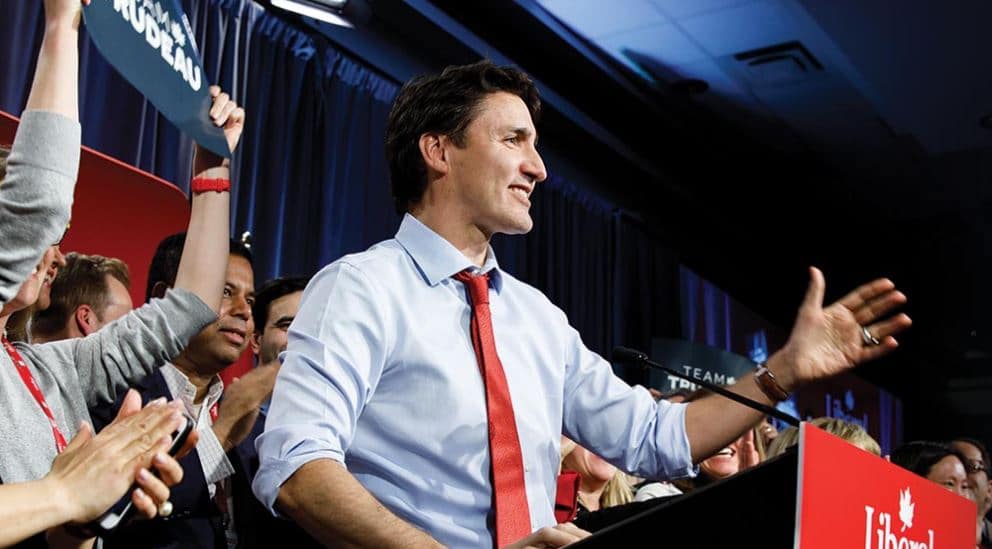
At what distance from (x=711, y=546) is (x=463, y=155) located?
101cm

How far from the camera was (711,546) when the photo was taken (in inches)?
37.7

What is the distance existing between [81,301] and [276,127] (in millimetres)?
2187

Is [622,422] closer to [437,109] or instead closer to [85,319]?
[437,109]

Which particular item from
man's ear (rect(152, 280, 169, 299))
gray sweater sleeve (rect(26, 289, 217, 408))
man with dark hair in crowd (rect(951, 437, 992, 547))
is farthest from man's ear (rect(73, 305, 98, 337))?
man with dark hair in crowd (rect(951, 437, 992, 547))

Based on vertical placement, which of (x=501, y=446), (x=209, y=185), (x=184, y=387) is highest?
(x=209, y=185)

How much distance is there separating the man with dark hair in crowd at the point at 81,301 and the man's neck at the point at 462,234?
914mm

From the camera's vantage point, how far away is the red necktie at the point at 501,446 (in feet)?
4.90

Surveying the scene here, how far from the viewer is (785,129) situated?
A: 6.45 m

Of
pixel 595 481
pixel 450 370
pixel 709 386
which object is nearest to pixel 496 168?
pixel 450 370

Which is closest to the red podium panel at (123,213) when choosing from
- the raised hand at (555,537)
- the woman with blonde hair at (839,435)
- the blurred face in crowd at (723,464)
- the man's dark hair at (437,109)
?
the man's dark hair at (437,109)

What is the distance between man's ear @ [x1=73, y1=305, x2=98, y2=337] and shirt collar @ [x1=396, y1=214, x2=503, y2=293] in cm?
93

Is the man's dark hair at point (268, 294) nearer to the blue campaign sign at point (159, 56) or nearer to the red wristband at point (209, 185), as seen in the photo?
the red wristband at point (209, 185)

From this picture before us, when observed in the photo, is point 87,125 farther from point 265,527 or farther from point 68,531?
point 68,531

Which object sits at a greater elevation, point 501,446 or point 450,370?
point 450,370
